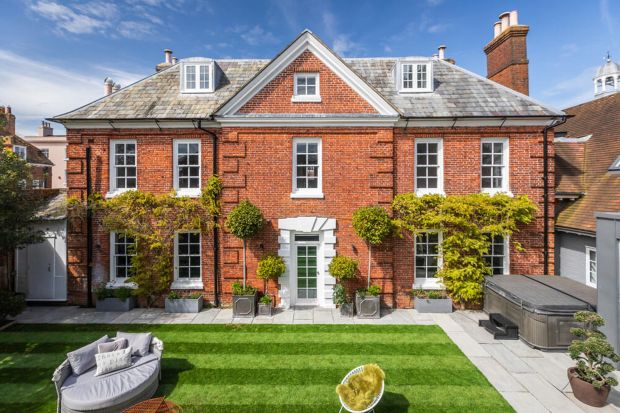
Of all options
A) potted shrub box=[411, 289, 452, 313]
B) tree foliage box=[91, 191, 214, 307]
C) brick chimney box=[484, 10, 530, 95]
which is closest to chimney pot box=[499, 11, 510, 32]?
brick chimney box=[484, 10, 530, 95]

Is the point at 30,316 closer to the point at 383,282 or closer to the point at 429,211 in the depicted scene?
the point at 383,282

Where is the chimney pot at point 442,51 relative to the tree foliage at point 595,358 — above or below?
above

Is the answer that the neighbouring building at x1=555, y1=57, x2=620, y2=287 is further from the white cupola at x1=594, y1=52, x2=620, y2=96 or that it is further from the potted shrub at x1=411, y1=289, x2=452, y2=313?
the white cupola at x1=594, y1=52, x2=620, y2=96

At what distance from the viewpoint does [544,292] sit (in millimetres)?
9992

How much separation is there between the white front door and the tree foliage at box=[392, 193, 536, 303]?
356cm

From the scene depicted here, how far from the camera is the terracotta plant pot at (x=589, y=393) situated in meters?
6.70

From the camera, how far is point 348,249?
12305mm

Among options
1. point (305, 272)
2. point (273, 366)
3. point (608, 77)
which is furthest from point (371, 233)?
point (608, 77)

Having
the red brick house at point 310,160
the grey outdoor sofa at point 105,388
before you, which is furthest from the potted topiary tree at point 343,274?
the grey outdoor sofa at point 105,388

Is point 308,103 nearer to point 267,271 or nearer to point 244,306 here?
point 267,271

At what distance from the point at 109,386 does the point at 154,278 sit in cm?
633

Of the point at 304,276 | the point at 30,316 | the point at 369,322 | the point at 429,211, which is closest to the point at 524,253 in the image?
the point at 429,211

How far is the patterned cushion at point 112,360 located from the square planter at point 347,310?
699 centimetres

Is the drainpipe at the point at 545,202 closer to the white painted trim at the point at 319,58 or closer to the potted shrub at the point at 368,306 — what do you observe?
the white painted trim at the point at 319,58
